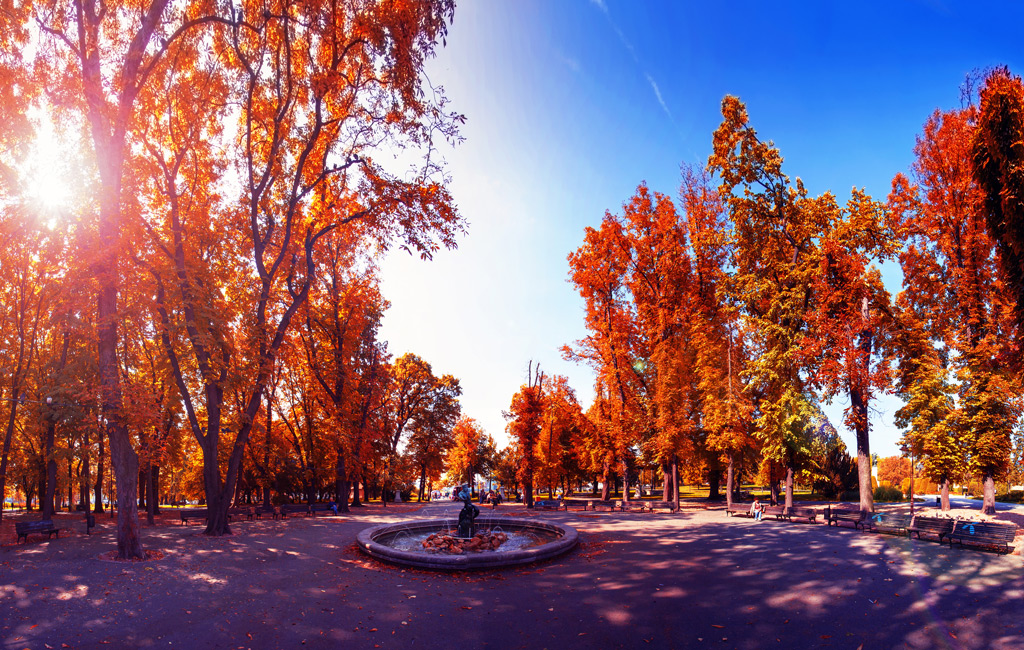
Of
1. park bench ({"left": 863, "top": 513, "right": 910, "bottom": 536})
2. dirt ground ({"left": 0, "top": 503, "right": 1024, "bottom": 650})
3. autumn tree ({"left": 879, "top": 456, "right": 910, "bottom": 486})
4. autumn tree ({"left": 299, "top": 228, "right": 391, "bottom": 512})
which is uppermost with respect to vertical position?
autumn tree ({"left": 299, "top": 228, "right": 391, "bottom": 512})

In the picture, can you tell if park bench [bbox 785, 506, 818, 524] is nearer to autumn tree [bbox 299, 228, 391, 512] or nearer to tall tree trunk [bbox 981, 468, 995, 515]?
tall tree trunk [bbox 981, 468, 995, 515]

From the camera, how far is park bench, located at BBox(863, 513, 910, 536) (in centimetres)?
1622

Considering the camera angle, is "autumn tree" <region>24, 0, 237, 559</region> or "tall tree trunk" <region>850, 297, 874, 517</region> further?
"tall tree trunk" <region>850, 297, 874, 517</region>

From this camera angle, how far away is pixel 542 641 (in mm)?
7027

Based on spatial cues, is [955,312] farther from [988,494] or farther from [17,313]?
[17,313]

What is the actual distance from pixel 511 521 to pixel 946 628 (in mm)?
13506

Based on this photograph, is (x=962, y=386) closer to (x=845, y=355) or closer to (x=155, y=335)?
(x=845, y=355)

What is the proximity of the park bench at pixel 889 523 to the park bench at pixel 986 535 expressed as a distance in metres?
2.25

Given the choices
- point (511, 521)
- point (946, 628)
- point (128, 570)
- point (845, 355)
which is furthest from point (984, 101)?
point (128, 570)

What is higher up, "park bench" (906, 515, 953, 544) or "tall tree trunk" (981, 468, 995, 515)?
"park bench" (906, 515, 953, 544)

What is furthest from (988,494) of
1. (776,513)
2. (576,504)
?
(576,504)

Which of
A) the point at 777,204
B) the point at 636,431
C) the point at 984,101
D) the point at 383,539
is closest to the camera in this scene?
the point at 984,101

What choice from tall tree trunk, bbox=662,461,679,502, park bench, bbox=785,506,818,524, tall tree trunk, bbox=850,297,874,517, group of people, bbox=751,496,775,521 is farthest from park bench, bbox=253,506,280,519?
tall tree trunk, bbox=850,297,874,517

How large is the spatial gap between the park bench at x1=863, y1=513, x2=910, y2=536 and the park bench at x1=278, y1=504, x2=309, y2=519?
2564 cm
